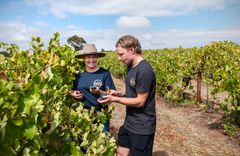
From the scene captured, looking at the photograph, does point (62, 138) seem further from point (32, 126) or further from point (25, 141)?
point (32, 126)

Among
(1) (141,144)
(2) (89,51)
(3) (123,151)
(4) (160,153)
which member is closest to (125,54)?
(2) (89,51)

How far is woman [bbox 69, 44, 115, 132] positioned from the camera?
4719mm

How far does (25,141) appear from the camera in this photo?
193cm

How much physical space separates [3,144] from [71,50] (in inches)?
133

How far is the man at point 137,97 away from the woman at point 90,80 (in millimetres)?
418

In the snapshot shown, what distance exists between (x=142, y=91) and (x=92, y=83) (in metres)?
0.98

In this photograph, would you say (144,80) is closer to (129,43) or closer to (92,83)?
(129,43)

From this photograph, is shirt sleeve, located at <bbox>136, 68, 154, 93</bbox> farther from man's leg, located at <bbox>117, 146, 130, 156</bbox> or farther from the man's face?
man's leg, located at <bbox>117, 146, 130, 156</bbox>

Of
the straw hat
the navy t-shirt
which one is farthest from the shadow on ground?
the straw hat

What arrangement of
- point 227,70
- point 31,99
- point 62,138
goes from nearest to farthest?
point 31,99 < point 62,138 < point 227,70

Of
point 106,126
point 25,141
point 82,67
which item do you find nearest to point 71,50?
point 82,67

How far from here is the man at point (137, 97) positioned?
158 inches

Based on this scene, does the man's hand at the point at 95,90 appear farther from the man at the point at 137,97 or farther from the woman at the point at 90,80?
the woman at the point at 90,80

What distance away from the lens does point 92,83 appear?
473 centimetres
